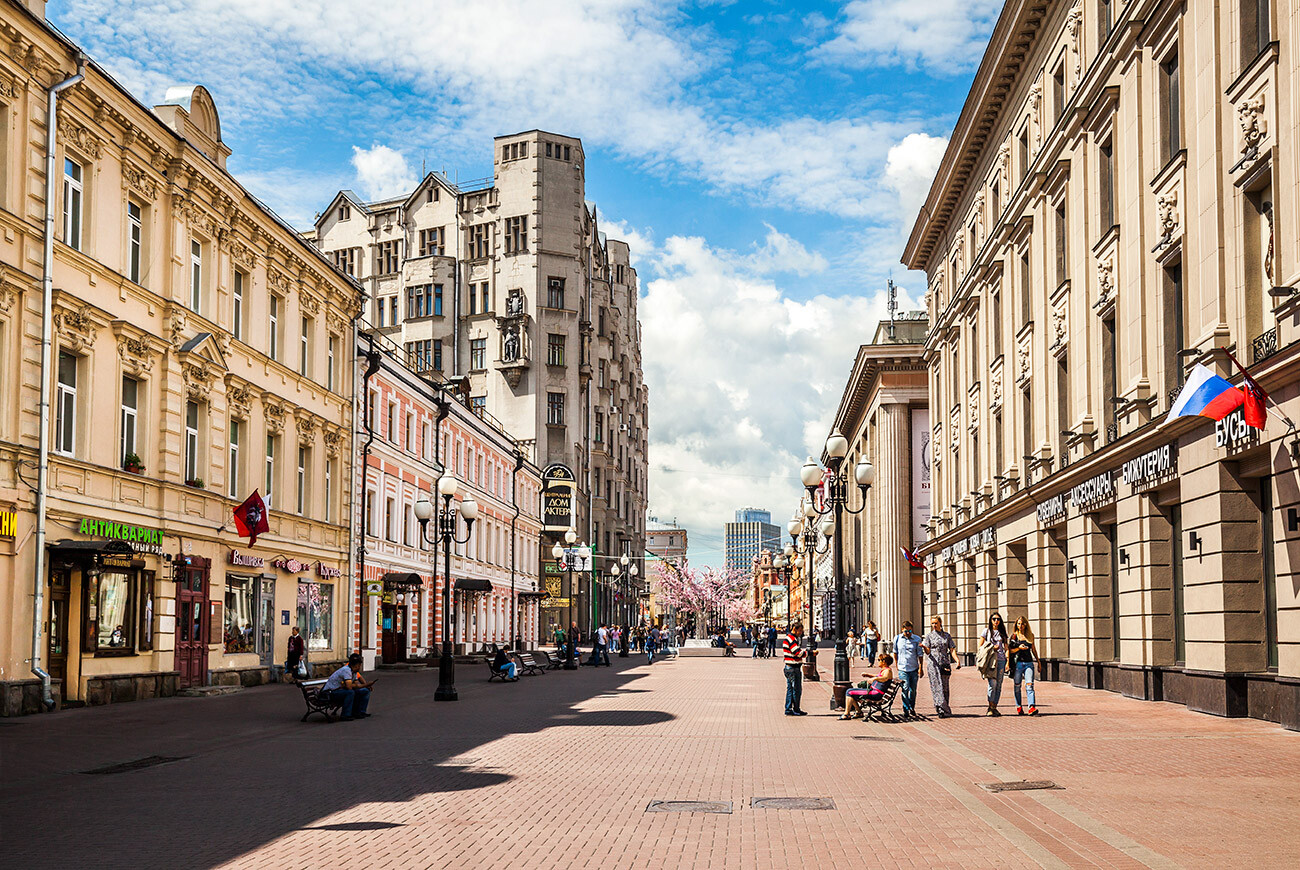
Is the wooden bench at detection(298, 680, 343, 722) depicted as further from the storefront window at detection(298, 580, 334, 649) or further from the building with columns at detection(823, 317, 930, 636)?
the building with columns at detection(823, 317, 930, 636)

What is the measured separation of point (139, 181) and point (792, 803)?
21.5 metres

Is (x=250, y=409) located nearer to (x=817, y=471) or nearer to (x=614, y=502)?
(x=817, y=471)

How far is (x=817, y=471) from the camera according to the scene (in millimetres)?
26422

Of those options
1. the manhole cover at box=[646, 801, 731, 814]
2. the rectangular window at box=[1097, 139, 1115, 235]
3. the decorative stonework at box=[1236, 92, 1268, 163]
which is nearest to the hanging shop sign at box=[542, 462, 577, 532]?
the rectangular window at box=[1097, 139, 1115, 235]

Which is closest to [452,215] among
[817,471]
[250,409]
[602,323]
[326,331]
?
[602,323]

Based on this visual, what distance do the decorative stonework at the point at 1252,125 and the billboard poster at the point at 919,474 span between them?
146 ft

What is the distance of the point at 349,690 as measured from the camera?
22203 millimetres

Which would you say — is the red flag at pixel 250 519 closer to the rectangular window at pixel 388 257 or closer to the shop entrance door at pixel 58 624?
the shop entrance door at pixel 58 624

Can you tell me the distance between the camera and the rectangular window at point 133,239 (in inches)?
1052

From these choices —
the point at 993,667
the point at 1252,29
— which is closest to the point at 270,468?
the point at 993,667

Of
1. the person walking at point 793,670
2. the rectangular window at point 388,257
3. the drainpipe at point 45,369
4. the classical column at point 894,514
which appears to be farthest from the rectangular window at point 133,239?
the rectangular window at point 388,257

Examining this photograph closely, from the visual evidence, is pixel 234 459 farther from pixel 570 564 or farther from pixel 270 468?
pixel 570 564

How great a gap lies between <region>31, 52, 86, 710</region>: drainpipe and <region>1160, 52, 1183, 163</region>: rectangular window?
793 inches

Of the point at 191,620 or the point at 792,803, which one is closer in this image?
the point at 792,803
